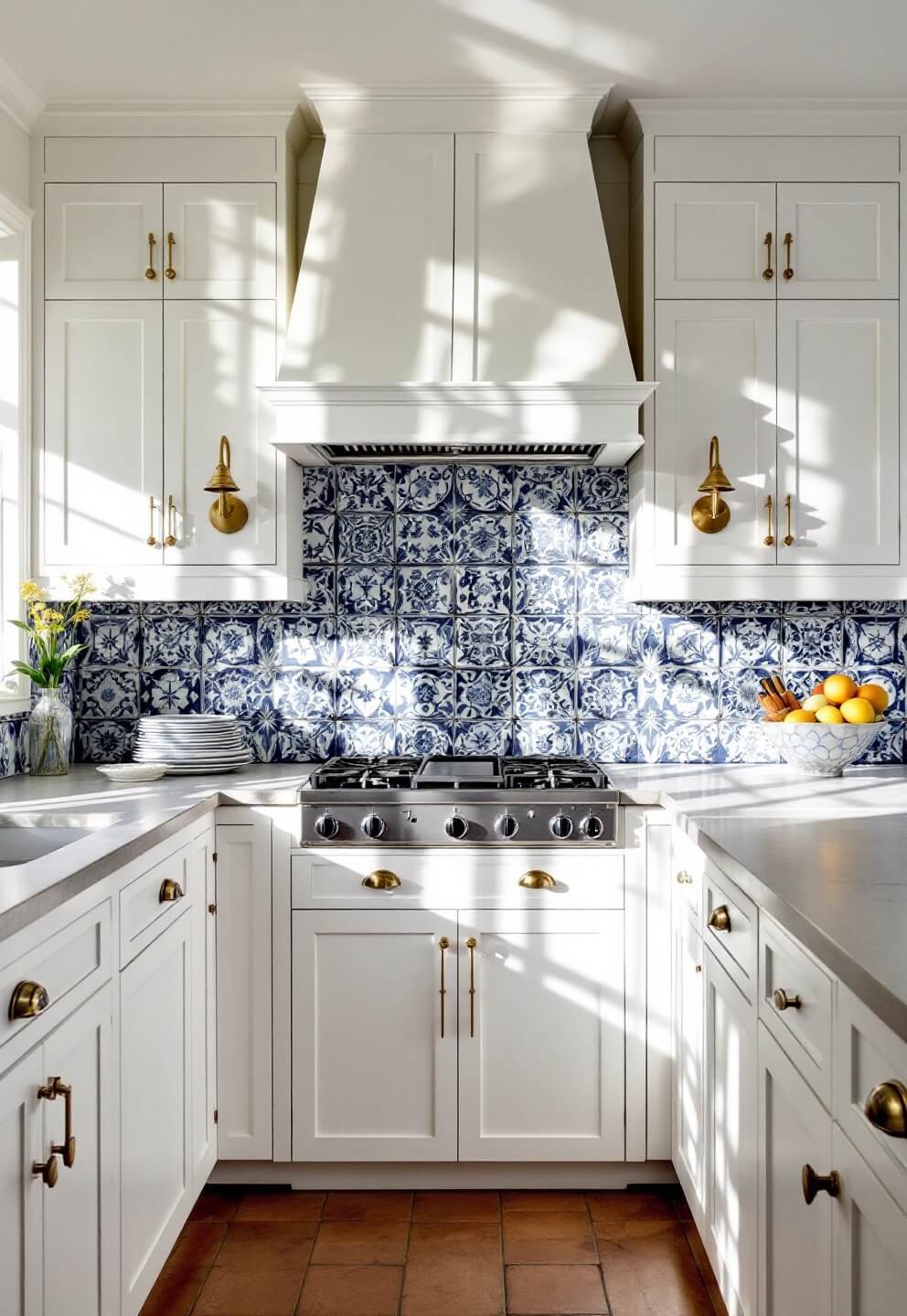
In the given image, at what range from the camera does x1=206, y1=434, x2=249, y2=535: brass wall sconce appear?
2.68 metres

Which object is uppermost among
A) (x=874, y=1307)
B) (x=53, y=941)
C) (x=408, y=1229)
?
(x=53, y=941)

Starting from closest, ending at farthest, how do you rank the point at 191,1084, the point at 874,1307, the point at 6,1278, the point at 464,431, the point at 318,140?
the point at 874,1307 → the point at 6,1278 → the point at 191,1084 → the point at 464,431 → the point at 318,140

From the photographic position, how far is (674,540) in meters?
2.73

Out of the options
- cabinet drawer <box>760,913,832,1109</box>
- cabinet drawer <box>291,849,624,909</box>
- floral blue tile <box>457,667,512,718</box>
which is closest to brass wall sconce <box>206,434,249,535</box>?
floral blue tile <box>457,667,512,718</box>

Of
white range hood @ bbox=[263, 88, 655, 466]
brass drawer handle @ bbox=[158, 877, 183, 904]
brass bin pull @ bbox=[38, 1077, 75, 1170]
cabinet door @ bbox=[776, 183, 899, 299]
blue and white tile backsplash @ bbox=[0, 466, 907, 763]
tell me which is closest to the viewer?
brass bin pull @ bbox=[38, 1077, 75, 1170]

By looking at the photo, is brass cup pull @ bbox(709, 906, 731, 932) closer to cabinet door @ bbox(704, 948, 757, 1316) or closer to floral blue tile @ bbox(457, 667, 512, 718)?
cabinet door @ bbox(704, 948, 757, 1316)

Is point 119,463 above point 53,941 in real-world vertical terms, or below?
above

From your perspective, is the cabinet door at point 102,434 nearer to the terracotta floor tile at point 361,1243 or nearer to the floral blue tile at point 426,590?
the floral blue tile at point 426,590

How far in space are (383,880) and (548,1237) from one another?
0.89 meters

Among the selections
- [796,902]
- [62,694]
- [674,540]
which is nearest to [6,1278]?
[796,902]

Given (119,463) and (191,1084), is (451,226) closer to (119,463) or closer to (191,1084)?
(119,463)

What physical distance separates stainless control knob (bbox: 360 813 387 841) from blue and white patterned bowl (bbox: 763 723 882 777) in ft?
3.59

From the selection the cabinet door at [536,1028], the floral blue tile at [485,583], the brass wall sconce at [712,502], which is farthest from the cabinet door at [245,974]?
the brass wall sconce at [712,502]

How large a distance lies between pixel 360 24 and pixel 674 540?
1442 millimetres
